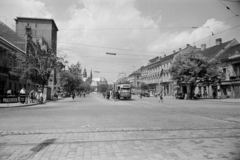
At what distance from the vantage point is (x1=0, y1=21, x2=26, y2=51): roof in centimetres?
4009

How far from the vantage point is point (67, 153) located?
4949 mm

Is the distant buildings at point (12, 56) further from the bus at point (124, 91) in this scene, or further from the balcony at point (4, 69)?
the bus at point (124, 91)

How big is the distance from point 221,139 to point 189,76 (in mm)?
36243

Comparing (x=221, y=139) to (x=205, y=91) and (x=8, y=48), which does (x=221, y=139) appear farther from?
(x=205, y=91)

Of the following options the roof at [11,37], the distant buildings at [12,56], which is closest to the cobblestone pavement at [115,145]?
the distant buildings at [12,56]

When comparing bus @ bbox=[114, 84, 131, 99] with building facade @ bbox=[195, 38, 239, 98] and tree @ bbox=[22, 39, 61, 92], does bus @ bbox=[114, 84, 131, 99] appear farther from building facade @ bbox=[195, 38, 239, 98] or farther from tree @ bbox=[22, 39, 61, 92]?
building facade @ bbox=[195, 38, 239, 98]

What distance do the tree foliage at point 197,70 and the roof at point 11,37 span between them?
34013mm

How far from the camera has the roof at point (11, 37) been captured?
40094 mm

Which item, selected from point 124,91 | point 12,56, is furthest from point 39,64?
point 124,91

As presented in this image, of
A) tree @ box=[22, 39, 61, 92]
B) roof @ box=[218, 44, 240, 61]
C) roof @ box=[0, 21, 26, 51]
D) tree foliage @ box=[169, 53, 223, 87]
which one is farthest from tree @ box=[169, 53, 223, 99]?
roof @ box=[0, 21, 26, 51]

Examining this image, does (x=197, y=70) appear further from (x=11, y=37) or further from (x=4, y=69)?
(x=11, y=37)

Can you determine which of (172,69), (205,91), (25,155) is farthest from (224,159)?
(205,91)

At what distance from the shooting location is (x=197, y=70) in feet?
131

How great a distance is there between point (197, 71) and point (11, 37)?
38.9m
